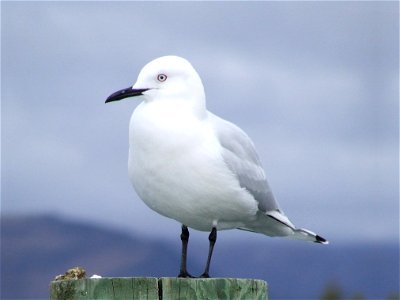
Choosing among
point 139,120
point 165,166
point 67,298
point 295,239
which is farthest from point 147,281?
point 295,239

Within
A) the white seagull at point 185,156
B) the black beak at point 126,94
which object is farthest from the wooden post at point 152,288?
the black beak at point 126,94

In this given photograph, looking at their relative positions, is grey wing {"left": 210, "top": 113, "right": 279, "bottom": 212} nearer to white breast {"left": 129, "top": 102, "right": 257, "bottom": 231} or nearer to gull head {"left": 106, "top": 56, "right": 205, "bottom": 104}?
white breast {"left": 129, "top": 102, "right": 257, "bottom": 231}

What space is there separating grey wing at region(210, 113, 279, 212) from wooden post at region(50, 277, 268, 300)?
1172mm

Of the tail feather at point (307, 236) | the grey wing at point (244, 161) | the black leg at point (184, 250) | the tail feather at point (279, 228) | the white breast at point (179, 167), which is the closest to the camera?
the white breast at point (179, 167)

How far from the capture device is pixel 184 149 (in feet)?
15.4

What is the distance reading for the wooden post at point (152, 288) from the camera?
3.74m

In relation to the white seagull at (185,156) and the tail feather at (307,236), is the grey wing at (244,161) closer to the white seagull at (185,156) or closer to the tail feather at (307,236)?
the white seagull at (185,156)

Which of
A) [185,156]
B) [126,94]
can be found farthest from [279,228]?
[126,94]

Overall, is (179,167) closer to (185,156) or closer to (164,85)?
(185,156)

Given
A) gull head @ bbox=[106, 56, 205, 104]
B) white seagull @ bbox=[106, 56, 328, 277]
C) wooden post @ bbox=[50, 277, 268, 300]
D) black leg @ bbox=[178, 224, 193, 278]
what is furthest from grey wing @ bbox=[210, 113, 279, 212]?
wooden post @ bbox=[50, 277, 268, 300]

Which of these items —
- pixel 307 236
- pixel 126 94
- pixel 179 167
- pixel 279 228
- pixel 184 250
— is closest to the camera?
pixel 179 167

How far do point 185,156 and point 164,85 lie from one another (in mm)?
518

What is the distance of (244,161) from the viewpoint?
17.0ft

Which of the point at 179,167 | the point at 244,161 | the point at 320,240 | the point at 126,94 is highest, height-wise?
the point at 126,94
